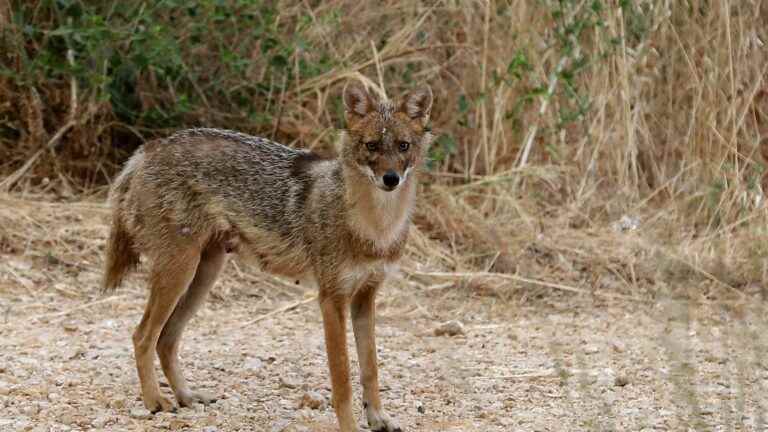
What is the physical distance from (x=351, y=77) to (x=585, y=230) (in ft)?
6.73

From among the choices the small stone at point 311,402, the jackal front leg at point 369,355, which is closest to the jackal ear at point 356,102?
the jackal front leg at point 369,355

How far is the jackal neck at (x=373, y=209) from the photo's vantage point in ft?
16.2

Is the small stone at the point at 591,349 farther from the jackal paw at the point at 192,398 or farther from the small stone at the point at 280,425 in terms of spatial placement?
the jackal paw at the point at 192,398

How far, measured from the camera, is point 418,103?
5.05m

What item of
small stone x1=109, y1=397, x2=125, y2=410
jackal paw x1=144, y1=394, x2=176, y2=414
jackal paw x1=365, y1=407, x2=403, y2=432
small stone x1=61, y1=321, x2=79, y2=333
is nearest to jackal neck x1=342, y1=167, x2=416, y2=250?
jackal paw x1=365, y1=407, x2=403, y2=432

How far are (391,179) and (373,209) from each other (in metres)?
0.26

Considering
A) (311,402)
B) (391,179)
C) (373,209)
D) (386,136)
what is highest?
(386,136)

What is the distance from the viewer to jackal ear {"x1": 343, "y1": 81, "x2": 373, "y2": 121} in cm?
504

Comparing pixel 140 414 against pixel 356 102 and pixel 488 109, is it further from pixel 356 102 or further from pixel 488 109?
pixel 488 109

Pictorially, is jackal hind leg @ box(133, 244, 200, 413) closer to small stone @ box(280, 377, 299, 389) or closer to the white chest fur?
small stone @ box(280, 377, 299, 389)

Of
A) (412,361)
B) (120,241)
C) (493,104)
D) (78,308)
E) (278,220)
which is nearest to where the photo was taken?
(278,220)

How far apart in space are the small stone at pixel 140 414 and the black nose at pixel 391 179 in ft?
4.84

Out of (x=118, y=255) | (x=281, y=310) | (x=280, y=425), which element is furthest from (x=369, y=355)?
(x=281, y=310)

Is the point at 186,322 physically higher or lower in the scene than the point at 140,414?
higher
